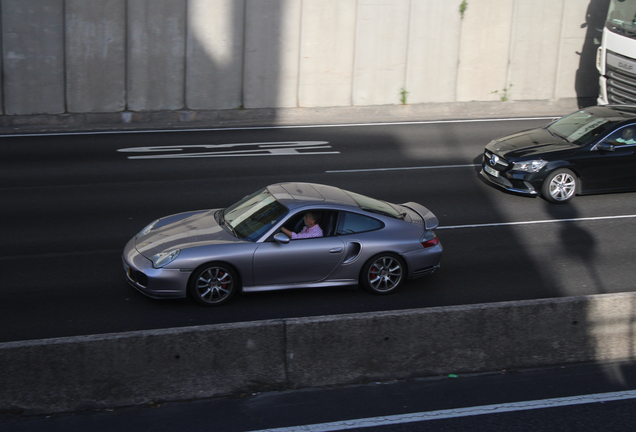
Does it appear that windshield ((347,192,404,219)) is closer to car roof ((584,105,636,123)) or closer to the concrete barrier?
the concrete barrier

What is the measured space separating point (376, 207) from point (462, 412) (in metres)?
3.50

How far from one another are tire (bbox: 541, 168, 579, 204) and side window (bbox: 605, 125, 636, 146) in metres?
1.04

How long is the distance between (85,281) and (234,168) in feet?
20.2

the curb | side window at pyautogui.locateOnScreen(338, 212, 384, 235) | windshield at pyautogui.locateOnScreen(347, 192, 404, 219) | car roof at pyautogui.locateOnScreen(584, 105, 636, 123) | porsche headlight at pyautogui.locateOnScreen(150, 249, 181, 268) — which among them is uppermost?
car roof at pyautogui.locateOnScreen(584, 105, 636, 123)

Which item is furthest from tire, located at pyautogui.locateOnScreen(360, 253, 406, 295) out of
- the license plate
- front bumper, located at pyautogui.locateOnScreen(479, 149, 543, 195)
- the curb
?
the curb

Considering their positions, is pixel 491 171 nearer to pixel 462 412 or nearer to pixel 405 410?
pixel 462 412

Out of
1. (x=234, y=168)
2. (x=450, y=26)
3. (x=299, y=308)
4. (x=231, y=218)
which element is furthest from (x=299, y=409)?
(x=450, y=26)

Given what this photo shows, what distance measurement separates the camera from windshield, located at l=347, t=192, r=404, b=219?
28.8 feet

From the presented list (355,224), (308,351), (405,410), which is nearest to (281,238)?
(355,224)

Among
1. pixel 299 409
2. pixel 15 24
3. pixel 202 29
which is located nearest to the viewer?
pixel 299 409

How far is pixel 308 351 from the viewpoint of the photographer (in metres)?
6.48

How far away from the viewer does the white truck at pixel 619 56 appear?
17000 millimetres

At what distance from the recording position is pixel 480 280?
9.20m

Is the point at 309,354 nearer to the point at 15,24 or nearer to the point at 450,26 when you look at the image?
the point at 15,24
